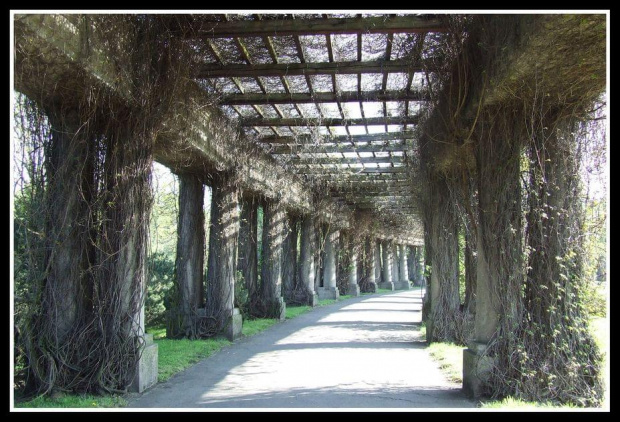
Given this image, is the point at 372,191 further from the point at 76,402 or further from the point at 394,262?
the point at 394,262

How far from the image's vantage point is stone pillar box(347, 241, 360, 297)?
2289 centimetres

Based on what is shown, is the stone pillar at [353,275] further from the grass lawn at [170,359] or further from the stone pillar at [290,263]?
the grass lawn at [170,359]

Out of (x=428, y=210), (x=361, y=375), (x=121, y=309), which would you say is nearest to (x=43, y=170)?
(x=121, y=309)

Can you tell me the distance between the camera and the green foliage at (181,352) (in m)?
6.77

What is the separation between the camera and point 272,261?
1336 centimetres

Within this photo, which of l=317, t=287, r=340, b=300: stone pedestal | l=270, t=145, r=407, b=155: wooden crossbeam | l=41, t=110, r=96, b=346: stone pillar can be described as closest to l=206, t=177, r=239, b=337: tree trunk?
l=270, t=145, r=407, b=155: wooden crossbeam

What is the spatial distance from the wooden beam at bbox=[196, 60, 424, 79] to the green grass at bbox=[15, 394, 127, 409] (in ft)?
13.3

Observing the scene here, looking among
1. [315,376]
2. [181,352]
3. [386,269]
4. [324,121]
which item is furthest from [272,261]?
[386,269]

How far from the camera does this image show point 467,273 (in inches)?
367

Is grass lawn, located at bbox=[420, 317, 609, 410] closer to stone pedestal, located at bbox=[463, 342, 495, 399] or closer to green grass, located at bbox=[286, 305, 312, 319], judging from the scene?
stone pedestal, located at bbox=[463, 342, 495, 399]

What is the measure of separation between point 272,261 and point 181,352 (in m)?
5.64

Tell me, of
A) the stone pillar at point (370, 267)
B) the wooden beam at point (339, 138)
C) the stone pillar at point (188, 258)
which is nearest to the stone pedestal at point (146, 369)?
the stone pillar at point (188, 258)

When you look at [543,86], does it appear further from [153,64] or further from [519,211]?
[153,64]
